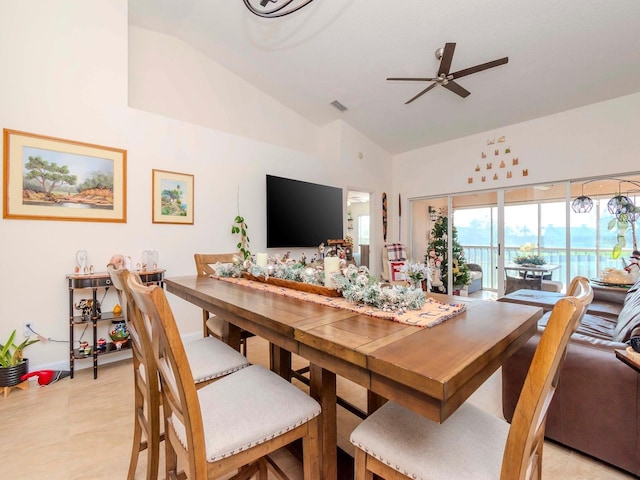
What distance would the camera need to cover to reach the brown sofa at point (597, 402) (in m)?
1.42

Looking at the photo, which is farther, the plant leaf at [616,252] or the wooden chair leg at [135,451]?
the plant leaf at [616,252]

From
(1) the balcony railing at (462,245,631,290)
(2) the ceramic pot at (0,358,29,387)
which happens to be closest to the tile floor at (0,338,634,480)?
(2) the ceramic pot at (0,358,29,387)

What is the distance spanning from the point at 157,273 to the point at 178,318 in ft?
2.51

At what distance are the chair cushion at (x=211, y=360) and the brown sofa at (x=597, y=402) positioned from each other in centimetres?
160

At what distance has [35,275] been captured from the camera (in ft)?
8.40

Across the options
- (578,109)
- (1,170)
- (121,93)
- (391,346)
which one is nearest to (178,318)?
(1,170)

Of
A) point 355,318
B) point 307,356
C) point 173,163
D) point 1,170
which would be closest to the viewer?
point 307,356

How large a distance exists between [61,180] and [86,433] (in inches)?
84.6

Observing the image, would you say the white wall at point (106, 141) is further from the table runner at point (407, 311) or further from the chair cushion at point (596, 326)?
the chair cushion at point (596, 326)

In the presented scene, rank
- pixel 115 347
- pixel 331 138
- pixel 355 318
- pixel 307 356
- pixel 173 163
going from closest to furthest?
pixel 307 356 → pixel 355 318 → pixel 115 347 → pixel 173 163 → pixel 331 138

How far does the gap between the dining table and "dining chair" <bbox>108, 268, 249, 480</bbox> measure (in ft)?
0.82

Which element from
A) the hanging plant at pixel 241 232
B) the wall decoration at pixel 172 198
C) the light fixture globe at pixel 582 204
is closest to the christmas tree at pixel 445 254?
the light fixture globe at pixel 582 204

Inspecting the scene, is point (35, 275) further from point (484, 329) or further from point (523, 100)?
point (523, 100)

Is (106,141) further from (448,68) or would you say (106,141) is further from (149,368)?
(448,68)
